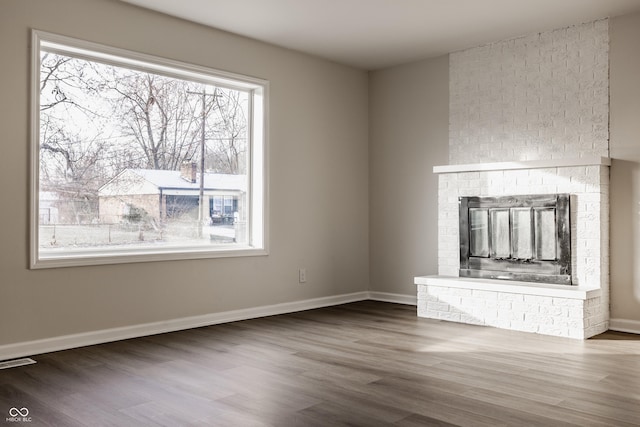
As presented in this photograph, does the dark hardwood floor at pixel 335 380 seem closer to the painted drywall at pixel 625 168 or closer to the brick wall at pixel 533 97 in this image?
the painted drywall at pixel 625 168

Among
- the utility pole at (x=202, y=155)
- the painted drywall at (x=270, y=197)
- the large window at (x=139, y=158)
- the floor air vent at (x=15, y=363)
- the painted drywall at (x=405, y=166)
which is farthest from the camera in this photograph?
the painted drywall at (x=405, y=166)

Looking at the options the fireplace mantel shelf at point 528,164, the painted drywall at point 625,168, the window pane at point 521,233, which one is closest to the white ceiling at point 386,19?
the painted drywall at point 625,168

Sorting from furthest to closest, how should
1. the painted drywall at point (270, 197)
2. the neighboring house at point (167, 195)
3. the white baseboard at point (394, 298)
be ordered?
the white baseboard at point (394, 298) → the neighboring house at point (167, 195) → the painted drywall at point (270, 197)

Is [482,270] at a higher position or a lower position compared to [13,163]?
lower

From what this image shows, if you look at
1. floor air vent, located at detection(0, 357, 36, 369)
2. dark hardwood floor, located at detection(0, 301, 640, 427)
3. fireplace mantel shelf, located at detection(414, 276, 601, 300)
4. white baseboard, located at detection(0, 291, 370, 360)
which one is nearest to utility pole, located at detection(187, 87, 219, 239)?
white baseboard, located at detection(0, 291, 370, 360)

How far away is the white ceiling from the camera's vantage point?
13.6 ft

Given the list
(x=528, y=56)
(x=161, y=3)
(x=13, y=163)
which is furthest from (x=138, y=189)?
(x=528, y=56)

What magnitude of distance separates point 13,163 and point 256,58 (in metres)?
2.20

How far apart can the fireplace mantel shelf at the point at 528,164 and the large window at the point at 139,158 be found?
65.2 inches

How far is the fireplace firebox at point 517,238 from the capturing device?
4.44 metres

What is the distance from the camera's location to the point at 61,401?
2.70 meters

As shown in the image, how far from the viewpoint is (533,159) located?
15.8 feet

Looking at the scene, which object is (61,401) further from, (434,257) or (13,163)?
(434,257)

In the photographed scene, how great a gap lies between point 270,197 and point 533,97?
2376 millimetres
